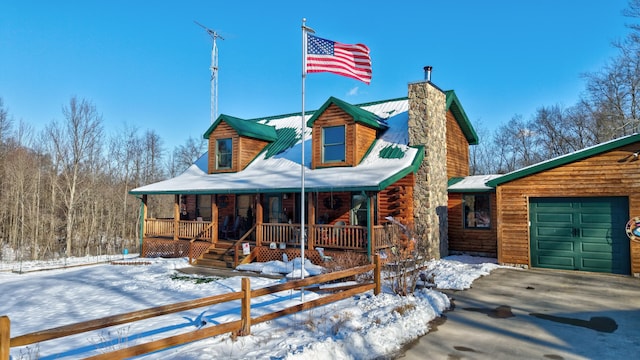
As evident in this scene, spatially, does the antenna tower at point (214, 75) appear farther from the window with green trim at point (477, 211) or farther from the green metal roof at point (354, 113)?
the window with green trim at point (477, 211)

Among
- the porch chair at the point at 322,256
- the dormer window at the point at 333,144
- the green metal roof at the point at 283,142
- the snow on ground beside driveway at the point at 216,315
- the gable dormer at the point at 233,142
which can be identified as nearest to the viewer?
the snow on ground beside driveway at the point at 216,315

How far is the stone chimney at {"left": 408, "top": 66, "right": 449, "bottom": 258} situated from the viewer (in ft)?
50.0

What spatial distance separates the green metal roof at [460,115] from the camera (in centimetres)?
1774

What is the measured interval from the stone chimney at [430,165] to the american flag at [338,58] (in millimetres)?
5381

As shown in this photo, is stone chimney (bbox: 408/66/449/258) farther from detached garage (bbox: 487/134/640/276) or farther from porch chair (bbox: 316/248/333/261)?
porch chair (bbox: 316/248/333/261)

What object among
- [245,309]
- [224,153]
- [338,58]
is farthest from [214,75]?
[245,309]

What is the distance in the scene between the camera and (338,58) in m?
10.6

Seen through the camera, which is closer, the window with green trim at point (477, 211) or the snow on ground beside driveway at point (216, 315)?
the snow on ground beside driveway at point (216, 315)

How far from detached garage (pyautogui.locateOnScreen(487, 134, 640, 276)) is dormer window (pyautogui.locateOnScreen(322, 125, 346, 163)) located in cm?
604

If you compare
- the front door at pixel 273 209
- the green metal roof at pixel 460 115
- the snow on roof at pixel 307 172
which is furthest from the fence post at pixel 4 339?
the green metal roof at pixel 460 115

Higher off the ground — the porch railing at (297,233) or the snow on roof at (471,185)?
the snow on roof at (471,185)

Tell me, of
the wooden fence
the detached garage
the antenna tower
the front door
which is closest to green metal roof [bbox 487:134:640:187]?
the detached garage

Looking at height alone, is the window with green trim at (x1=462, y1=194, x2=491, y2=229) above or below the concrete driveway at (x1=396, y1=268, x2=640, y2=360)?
above

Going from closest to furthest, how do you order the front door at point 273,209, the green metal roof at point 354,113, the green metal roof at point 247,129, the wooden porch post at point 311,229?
the wooden porch post at point 311,229 → the green metal roof at point 354,113 → the front door at point 273,209 → the green metal roof at point 247,129
